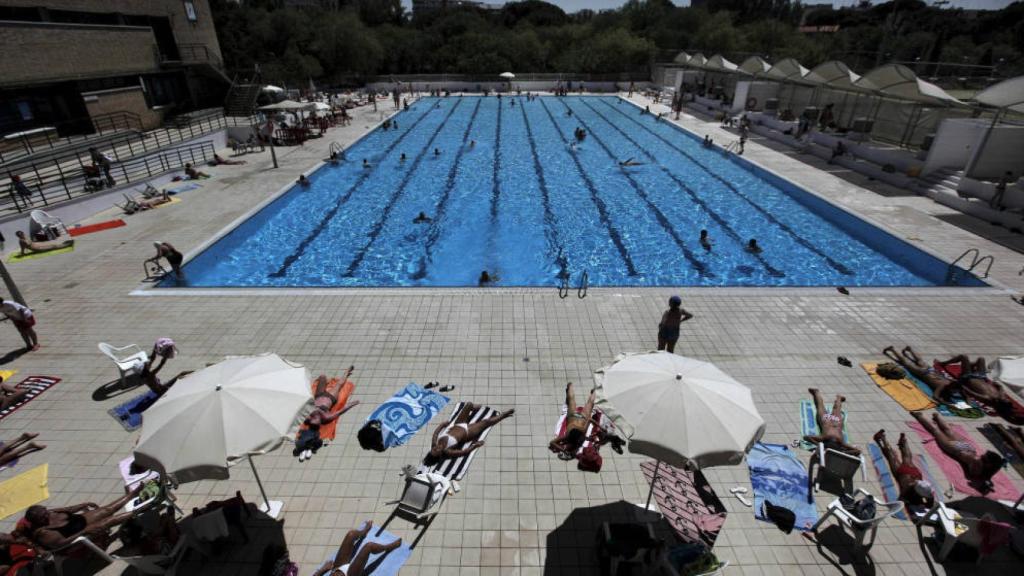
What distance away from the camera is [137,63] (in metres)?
21.6

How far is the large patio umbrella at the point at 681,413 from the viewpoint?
4004 millimetres

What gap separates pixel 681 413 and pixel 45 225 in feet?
51.8

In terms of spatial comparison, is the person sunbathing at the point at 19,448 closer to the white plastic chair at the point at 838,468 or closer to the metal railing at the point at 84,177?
the white plastic chair at the point at 838,468

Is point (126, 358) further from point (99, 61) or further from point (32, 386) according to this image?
point (99, 61)

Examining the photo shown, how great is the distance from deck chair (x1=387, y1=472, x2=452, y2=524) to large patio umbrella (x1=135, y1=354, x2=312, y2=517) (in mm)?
1463

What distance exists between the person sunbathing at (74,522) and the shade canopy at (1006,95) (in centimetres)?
2107

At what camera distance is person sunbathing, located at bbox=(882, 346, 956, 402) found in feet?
22.4

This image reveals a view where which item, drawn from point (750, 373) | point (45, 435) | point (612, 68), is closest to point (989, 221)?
point (750, 373)

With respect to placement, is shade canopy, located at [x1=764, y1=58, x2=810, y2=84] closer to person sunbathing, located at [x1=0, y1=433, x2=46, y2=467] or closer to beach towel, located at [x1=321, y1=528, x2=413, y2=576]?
beach towel, located at [x1=321, y1=528, x2=413, y2=576]

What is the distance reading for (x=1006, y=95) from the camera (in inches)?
527

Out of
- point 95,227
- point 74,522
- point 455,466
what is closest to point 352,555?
point 455,466

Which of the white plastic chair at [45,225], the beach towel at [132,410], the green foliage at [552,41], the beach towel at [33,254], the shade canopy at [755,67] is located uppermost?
the green foliage at [552,41]

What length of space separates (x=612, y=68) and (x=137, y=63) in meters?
38.0

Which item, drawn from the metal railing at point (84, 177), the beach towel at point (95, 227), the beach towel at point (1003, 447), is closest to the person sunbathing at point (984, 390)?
the beach towel at point (1003, 447)
